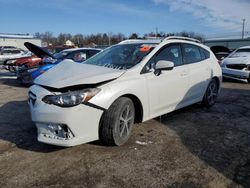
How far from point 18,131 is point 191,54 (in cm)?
369

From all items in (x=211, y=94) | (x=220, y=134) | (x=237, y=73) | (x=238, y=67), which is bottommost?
(x=220, y=134)

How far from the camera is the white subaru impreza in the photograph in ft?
11.6

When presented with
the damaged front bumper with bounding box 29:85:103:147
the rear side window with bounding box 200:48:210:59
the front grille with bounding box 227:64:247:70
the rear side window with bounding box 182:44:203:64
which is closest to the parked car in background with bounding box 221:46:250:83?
the front grille with bounding box 227:64:247:70

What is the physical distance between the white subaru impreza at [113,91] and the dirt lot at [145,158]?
0.28m

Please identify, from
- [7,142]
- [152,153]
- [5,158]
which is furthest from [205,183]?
[7,142]

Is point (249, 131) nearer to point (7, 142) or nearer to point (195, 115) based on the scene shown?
point (195, 115)

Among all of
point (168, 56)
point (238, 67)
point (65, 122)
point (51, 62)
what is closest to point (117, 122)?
point (65, 122)

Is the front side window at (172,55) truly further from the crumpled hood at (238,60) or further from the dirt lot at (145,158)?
the crumpled hood at (238,60)

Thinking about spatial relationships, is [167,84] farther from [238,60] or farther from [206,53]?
[238,60]

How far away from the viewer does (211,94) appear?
649 centimetres

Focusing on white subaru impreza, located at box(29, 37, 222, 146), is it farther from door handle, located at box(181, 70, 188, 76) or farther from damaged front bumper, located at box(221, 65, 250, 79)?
damaged front bumper, located at box(221, 65, 250, 79)

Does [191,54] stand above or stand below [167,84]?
above

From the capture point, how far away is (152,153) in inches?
151

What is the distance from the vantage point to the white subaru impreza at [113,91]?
354 cm
